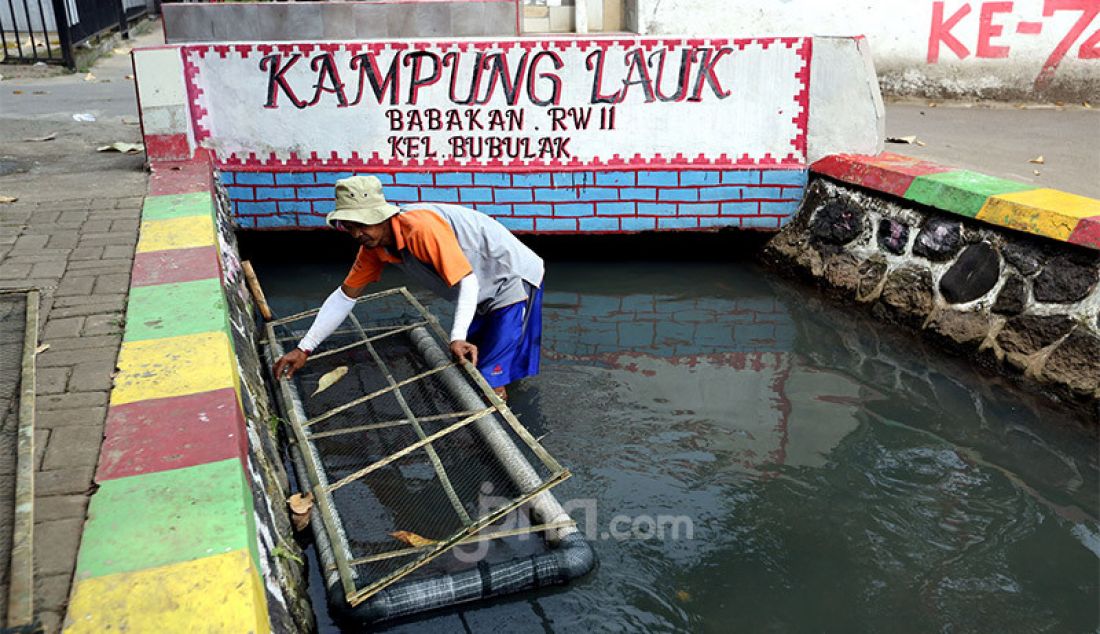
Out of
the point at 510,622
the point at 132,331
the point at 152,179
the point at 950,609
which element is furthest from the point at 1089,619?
the point at 152,179

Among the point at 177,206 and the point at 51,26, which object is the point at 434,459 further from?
the point at 51,26

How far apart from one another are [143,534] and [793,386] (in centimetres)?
370

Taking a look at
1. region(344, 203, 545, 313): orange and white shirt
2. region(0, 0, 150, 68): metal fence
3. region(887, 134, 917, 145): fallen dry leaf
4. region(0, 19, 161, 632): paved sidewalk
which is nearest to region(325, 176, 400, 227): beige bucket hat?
region(344, 203, 545, 313): orange and white shirt

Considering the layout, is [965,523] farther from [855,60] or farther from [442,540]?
[855,60]

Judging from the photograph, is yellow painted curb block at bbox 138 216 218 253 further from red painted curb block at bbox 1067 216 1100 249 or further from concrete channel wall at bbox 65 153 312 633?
red painted curb block at bbox 1067 216 1100 249

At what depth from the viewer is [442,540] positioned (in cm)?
315

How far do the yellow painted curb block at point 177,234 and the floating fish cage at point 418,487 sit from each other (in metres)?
0.63

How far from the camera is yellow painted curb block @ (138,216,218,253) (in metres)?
4.40

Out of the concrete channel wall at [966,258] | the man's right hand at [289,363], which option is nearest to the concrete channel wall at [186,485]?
the man's right hand at [289,363]

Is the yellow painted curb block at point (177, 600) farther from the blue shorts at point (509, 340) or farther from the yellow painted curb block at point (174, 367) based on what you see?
the blue shorts at point (509, 340)

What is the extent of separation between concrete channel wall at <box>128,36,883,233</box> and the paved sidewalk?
0.82 metres

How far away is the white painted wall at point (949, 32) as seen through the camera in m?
9.17

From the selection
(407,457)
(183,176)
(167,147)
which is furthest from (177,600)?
(167,147)

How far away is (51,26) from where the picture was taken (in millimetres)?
13312
